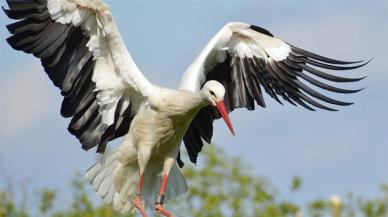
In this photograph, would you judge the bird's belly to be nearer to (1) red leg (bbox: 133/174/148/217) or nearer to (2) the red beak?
(1) red leg (bbox: 133/174/148/217)

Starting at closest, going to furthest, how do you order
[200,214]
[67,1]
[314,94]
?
[67,1]
[314,94]
[200,214]

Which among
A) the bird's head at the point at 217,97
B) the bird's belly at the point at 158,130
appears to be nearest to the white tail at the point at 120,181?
the bird's belly at the point at 158,130

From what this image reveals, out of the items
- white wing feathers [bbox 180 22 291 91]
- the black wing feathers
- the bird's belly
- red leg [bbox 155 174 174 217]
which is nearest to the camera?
the black wing feathers

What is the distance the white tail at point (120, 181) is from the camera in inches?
427

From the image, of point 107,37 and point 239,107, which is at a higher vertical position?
point 107,37

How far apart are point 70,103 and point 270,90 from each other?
6.67ft

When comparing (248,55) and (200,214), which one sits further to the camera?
(200,214)

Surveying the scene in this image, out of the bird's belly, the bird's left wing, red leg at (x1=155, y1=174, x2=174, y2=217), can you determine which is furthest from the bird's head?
red leg at (x1=155, y1=174, x2=174, y2=217)

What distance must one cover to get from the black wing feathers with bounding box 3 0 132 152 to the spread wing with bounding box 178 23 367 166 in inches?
38.2

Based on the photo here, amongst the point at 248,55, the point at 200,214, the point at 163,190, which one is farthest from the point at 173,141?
the point at 200,214

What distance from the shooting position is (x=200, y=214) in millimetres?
18422

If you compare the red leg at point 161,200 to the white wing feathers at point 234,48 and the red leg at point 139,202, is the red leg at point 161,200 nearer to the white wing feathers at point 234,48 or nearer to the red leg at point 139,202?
the red leg at point 139,202

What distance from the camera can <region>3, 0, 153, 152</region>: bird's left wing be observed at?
33.0ft

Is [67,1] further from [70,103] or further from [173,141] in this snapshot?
[173,141]
